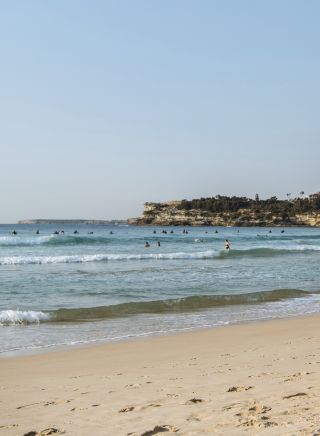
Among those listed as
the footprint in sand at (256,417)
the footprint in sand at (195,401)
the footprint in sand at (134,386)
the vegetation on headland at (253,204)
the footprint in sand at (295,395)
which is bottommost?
the footprint in sand at (134,386)

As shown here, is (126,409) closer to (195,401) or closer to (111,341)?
(195,401)

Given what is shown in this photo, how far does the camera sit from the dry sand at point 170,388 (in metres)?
4.87

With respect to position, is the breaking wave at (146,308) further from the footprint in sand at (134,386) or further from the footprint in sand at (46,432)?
the footprint in sand at (46,432)

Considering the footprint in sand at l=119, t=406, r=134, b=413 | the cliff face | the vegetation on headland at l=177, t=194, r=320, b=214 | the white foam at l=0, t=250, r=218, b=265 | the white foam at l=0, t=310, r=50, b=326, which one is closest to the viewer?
the footprint in sand at l=119, t=406, r=134, b=413

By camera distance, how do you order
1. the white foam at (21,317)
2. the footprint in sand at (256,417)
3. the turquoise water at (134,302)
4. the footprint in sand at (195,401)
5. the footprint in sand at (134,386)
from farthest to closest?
the white foam at (21,317)
the turquoise water at (134,302)
the footprint in sand at (134,386)
the footprint in sand at (195,401)
the footprint in sand at (256,417)

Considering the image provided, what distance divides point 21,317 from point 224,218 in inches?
6097

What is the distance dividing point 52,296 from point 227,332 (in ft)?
24.8

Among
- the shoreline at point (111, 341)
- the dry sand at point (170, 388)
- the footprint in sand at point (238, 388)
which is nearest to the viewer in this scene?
the dry sand at point (170, 388)

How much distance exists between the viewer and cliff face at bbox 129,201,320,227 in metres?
160

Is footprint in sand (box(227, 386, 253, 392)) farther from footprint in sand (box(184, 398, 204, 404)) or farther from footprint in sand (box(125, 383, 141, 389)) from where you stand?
footprint in sand (box(125, 383, 141, 389))

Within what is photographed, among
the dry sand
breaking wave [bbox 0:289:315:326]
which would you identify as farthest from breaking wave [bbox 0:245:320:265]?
the dry sand


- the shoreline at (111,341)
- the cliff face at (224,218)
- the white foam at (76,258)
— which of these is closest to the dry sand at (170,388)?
the shoreline at (111,341)

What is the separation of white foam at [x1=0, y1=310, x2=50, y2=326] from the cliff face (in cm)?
14908

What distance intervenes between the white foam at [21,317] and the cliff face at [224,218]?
14908 centimetres
